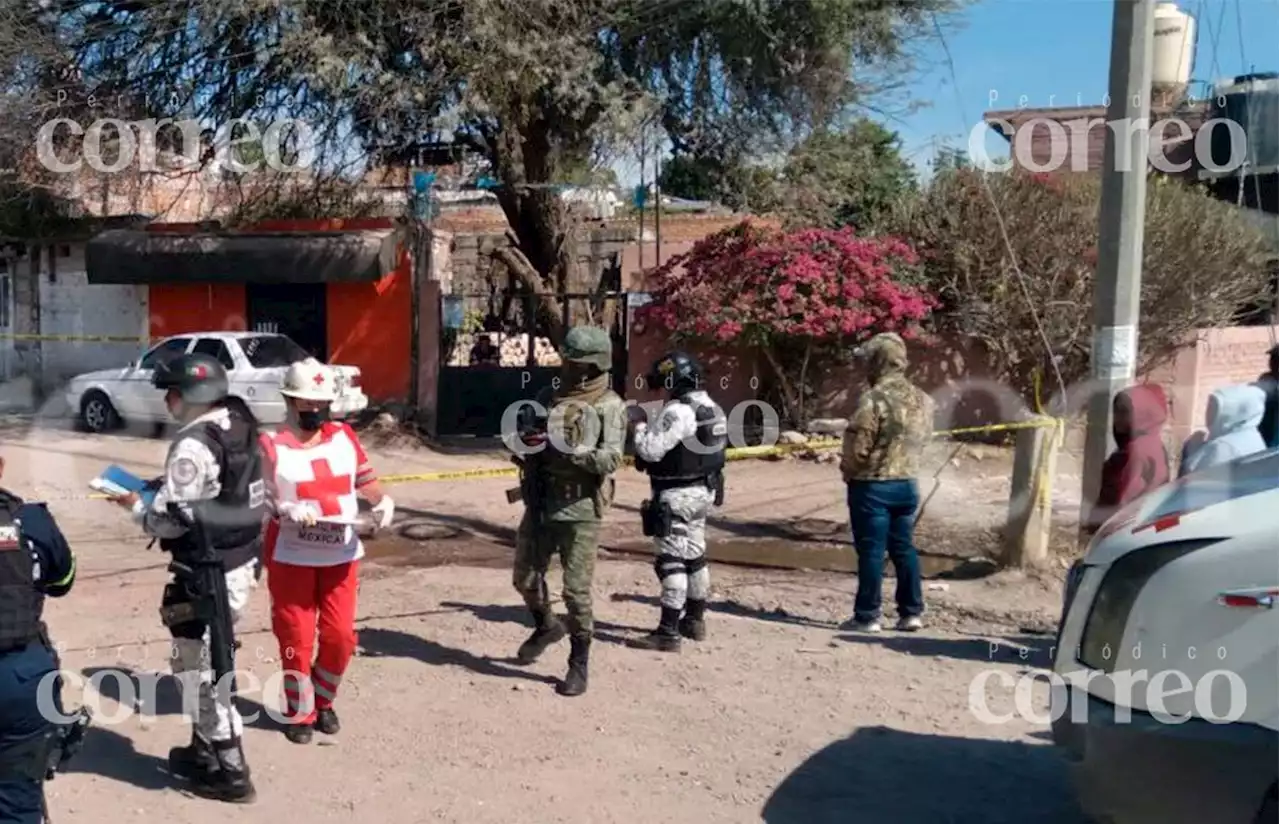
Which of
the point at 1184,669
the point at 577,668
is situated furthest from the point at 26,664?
the point at 1184,669

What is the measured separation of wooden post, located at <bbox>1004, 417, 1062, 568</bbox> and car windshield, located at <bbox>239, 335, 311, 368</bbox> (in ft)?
30.8

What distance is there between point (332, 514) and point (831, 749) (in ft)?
7.42

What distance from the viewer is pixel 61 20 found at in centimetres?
1423

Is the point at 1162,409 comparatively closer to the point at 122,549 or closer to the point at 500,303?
the point at 122,549

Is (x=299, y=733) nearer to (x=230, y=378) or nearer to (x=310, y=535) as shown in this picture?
(x=310, y=535)

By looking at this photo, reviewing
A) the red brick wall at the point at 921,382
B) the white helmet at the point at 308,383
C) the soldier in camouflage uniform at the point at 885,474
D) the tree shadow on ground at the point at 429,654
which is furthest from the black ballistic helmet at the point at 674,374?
the red brick wall at the point at 921,382

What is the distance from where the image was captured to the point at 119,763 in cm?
493

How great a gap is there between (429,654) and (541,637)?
66 cm

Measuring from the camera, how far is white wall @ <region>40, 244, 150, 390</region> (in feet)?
59.8

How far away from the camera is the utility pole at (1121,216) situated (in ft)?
24.7

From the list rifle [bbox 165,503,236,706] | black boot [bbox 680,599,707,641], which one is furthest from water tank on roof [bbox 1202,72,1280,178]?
rifle [bbox 165,503,236,706]

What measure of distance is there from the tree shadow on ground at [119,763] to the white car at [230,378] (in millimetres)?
9342

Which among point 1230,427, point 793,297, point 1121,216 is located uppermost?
point 1121,216

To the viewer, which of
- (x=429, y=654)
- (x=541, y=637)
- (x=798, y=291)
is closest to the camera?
(x=541, y=637)
